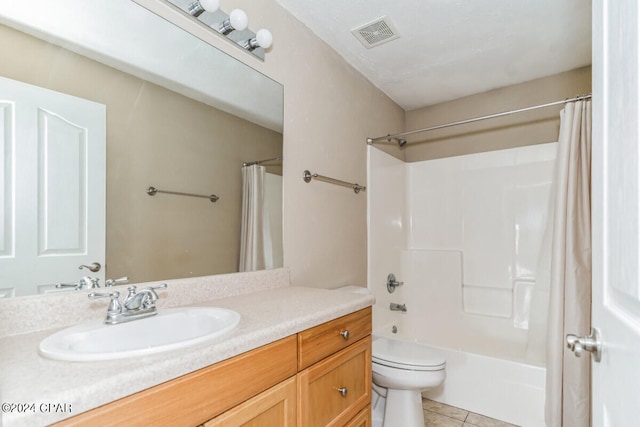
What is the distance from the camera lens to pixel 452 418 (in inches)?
80.9

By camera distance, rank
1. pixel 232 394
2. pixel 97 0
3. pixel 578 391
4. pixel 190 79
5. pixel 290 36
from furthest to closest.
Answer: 1. pixel 290 36
2. pixel 578 391
3. pixel 190 79
4. pixel 97 0
5. pixel 232 394

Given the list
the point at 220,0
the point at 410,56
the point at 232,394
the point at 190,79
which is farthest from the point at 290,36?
the point at 232,394

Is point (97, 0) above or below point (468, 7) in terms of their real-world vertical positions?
below

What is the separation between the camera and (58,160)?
3.07ft

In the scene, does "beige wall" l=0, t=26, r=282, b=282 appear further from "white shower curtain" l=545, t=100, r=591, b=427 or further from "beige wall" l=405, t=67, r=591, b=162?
"beige wall" l=405, t=67, r=591, b=162

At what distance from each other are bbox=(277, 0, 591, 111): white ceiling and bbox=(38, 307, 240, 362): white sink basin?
1.54m

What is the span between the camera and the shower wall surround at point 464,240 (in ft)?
8.15

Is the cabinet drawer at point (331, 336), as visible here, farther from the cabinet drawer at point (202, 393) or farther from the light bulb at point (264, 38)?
the light bulb at point (264, 38)

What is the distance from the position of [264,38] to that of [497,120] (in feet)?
6.84

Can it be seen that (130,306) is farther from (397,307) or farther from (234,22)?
(397,307)

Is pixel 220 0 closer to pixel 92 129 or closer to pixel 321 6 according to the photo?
pixel 321 6

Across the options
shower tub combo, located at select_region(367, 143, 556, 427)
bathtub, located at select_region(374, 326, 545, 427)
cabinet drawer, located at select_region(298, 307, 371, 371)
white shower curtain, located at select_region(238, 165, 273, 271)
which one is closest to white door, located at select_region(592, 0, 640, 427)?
cabinet drawer, located at select_region(298, 307, 371, 371)

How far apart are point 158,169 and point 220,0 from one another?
30.7 inches

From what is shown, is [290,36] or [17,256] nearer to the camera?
[17,256]
